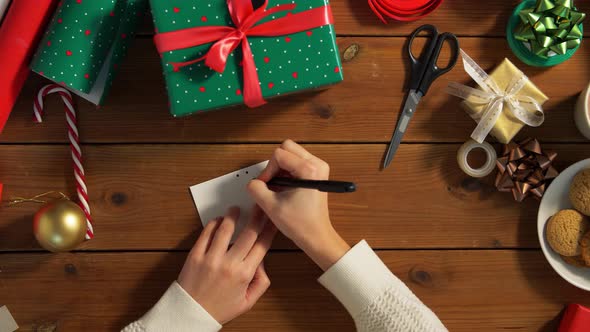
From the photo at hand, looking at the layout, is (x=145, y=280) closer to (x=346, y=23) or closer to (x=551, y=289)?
(x=346, y=23)

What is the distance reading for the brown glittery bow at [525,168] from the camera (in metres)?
0.92

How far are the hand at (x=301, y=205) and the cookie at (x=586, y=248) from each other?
1.42 ft

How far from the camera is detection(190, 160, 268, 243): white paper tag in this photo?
927 mm

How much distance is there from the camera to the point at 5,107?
2.82ft

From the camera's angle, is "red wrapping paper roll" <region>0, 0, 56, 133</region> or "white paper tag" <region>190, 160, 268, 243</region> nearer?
"red wrapping paper roll" <region>0, 0, 56, 133</region>

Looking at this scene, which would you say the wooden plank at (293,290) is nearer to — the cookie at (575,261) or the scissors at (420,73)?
the cookie at (575,261)

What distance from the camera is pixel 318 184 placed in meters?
0.78

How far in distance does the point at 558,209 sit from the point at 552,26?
341mm

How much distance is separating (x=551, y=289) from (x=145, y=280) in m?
0.79

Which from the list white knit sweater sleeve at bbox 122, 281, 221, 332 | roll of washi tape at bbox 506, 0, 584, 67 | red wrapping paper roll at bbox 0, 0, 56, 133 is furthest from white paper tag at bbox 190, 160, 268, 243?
roll of washi tape at bbox 506, 0, 584, 67

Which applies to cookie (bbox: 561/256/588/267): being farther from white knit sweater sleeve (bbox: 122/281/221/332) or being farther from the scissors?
white knit sweater sleeve (bbox: 122/281/221/332)

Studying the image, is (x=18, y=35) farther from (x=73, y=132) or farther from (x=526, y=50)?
(x=526, y=50)

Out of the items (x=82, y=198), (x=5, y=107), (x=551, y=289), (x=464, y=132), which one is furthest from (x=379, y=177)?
(x=5, y=107)

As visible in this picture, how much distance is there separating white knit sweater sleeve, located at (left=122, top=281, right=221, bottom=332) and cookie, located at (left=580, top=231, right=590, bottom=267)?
26.3 inches
